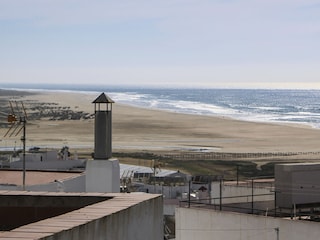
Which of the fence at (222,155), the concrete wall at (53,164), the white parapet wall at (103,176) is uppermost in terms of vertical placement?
the white parapet wall at (103,176)

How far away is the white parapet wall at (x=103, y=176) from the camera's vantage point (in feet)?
49.7

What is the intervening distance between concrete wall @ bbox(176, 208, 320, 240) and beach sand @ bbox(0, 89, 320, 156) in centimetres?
5988

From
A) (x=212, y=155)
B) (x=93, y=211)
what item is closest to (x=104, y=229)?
(x=93, y=211)

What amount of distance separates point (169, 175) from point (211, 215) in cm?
2366

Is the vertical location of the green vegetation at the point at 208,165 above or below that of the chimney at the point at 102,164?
below

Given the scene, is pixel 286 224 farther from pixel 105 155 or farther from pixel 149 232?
pixel 149 232

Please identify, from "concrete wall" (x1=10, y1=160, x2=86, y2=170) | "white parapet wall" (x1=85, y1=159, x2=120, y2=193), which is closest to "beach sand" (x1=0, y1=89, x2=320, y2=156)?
"concrete wall" (x1=10, y1=160, x2=86, y2=170)

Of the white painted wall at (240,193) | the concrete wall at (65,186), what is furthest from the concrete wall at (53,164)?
the white painted wall at (240,193)

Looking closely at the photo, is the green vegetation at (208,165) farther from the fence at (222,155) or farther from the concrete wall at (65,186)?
the concrete wall at (65,186)

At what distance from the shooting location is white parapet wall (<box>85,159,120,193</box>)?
15.2 m

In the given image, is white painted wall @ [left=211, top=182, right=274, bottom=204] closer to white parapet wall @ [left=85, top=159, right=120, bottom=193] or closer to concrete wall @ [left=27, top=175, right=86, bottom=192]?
concrete wall @ [left=27, top=175, right=86, bottom=192]

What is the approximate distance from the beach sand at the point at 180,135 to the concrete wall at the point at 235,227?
59877 mm

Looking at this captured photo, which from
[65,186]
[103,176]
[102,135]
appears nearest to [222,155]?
[65,186]

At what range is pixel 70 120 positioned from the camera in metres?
121
